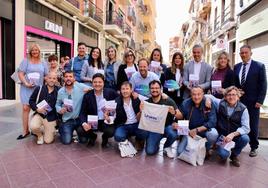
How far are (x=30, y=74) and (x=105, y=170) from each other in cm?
247

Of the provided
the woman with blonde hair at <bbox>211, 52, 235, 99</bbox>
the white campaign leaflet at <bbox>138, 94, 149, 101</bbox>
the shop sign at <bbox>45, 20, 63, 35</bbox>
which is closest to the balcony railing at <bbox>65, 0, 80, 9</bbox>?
the shop sign at <bbox>45, 20, 63, 35</bbox>

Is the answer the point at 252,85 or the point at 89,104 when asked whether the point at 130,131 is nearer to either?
the point at 89,104

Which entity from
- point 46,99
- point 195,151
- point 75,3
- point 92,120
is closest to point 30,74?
point 46,99

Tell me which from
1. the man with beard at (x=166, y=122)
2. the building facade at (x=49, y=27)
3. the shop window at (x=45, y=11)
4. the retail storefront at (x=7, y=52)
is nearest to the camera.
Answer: the man with beard at (x=166, y=122)

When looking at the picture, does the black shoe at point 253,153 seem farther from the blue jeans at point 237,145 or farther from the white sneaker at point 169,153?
the white sneaker at point 169,153

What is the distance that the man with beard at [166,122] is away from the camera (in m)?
4.64

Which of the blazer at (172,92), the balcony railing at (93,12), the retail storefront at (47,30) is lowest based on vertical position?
the blazer at (172,92)

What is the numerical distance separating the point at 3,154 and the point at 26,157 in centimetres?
41

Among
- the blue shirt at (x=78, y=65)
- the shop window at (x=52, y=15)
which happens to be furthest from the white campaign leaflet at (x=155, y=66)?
the shop window at (x=52, y=15)

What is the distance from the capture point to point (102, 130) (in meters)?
5.09

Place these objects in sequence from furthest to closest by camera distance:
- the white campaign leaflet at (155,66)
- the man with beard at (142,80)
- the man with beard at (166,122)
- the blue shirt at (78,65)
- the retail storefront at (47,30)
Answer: the retail storefront at (47,30)
the blue shirt at (78,65)
the white campaign leaflet at (155,66)
the man with beard at (142,80)
the man with beard at (166,122)

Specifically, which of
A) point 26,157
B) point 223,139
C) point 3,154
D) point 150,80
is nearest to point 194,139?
point 223,139

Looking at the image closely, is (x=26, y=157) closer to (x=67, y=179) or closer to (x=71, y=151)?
(x=71, y=151)

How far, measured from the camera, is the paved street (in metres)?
3.64
